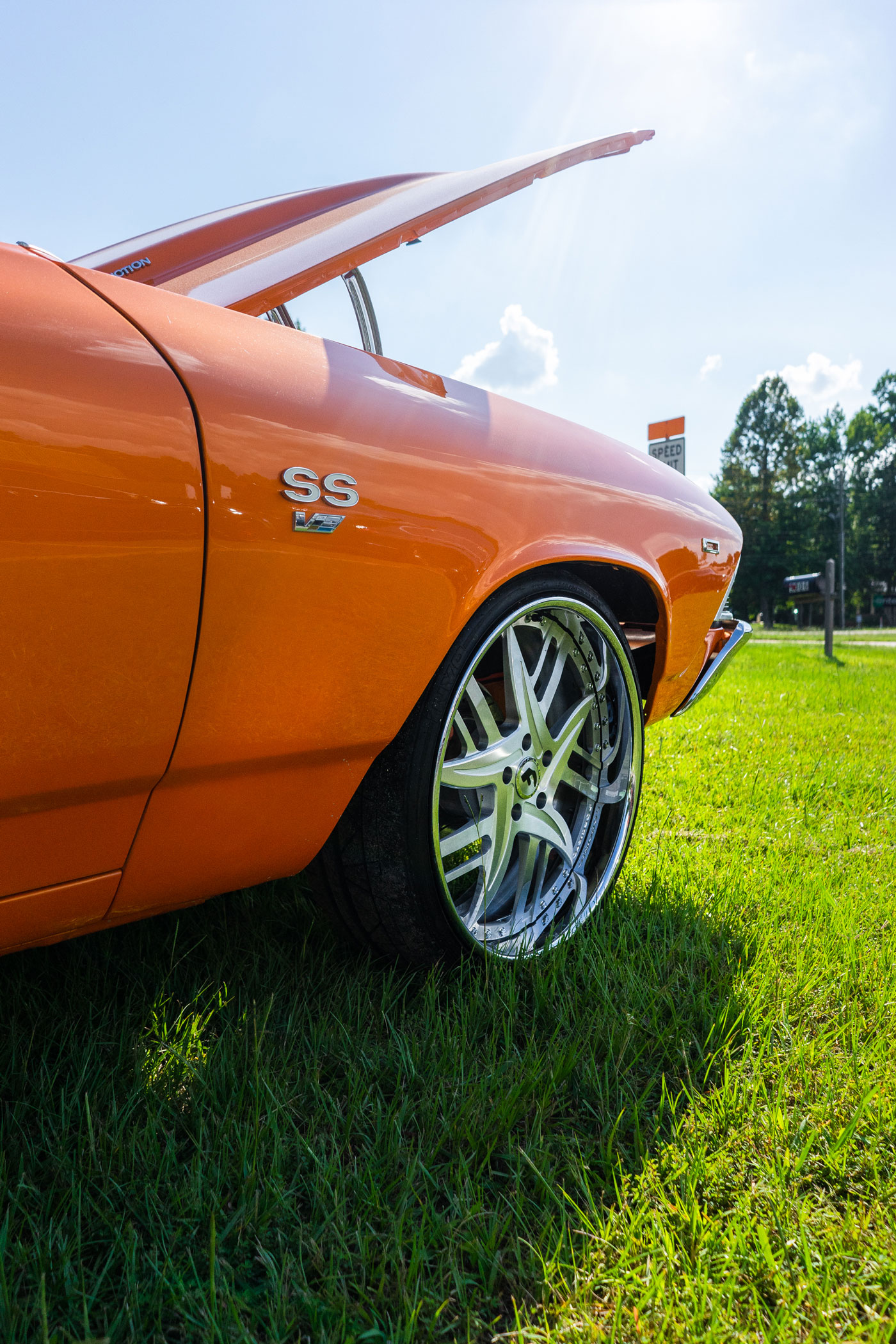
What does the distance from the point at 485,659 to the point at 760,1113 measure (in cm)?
106

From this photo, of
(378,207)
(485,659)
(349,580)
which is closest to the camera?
(349,580)

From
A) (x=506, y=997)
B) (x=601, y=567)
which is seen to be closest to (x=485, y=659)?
(x=601, y=567)

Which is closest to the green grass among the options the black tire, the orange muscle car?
the black tire

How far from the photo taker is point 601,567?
2000mm

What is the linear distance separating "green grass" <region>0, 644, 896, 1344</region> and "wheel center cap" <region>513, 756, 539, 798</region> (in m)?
0.35

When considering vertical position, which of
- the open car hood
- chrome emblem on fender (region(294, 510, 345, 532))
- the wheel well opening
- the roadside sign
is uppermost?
the open car hood

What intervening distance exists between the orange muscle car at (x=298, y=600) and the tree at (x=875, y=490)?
6151cm

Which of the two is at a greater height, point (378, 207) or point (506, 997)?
point (378, 207)

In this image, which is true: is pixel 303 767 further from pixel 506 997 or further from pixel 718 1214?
pixel 718 1214

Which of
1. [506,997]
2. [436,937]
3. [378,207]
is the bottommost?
[506,997]

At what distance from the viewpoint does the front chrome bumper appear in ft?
8.13

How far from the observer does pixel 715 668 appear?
2490 millimetres

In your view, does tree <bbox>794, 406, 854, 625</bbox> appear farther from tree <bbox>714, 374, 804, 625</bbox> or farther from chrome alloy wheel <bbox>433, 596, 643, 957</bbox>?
chrome alloy wheel <bbox>433, 596, 643, 957</bbox>

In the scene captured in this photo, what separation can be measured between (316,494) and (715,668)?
164 centimetres
